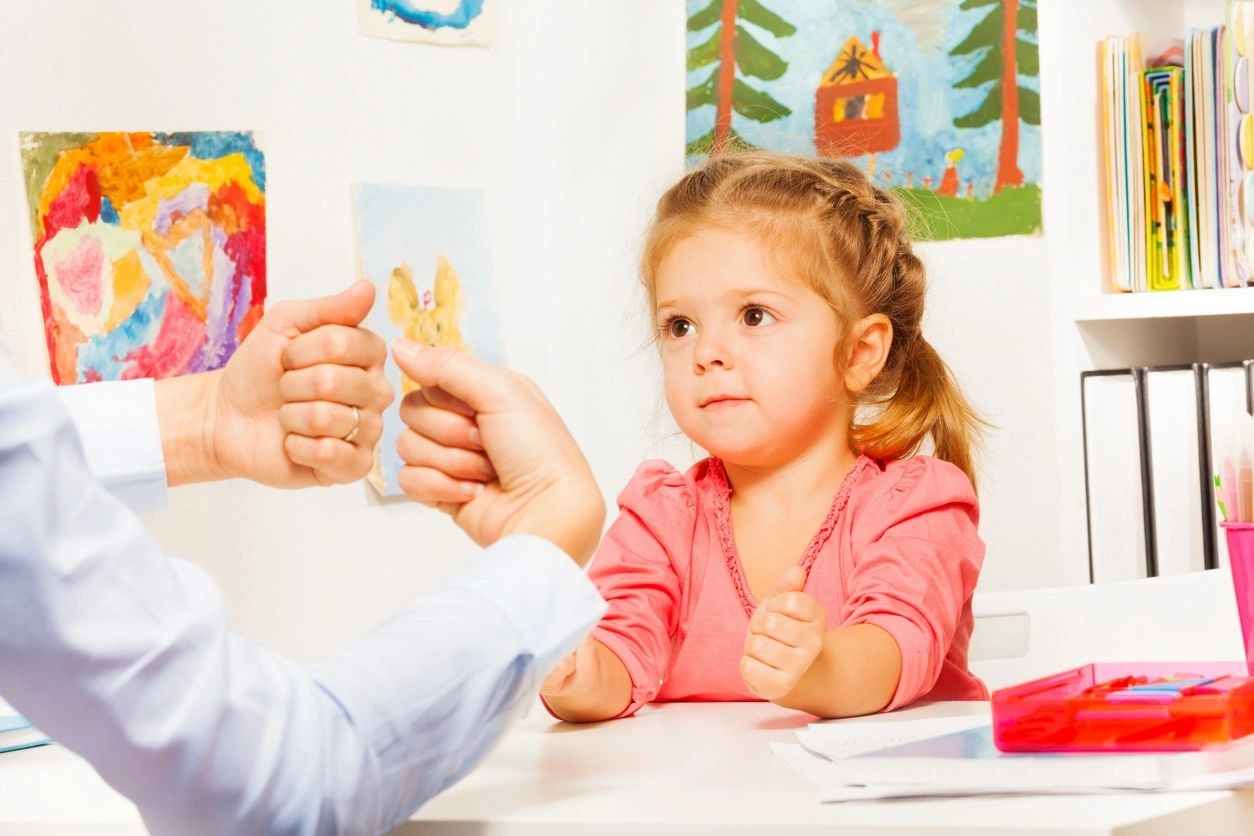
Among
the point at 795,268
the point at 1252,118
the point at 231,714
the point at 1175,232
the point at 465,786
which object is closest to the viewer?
the point at 231,714

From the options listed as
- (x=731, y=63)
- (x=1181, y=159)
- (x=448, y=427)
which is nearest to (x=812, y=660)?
(x=448, y=427)

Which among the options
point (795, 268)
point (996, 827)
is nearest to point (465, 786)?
point (996, 827)

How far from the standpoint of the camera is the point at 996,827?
0.55 m

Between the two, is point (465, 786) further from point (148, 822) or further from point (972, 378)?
point (972, 378)

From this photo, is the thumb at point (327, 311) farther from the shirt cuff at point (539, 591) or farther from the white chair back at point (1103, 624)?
the white chair back at point (1103, 624)

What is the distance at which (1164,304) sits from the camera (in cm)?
184

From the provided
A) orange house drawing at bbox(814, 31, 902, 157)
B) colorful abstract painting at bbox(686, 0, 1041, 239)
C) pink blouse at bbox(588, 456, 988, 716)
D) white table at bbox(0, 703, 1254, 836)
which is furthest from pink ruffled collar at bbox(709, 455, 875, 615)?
orange house drawing at bbox(814, 31, 902, 157)

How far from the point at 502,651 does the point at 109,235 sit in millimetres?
1065

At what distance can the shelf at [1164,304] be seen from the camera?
1773 millimetres

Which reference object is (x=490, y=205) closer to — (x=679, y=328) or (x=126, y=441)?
(x=679, y=328)

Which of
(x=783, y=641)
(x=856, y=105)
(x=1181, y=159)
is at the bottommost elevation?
(x=783, y=641)

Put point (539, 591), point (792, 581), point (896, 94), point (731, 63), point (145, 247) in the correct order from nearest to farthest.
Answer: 1. point (539, 591)
2. point (792, 581)
3. point (145, 247)
4. point (896, 94)
5. point (731, 63)

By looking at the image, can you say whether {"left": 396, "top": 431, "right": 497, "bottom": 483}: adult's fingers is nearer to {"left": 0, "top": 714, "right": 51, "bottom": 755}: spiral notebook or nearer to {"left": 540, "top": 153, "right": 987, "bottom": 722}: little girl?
{"left": 540, "top": 153, "right": 987, "bottom": 722}: little girl

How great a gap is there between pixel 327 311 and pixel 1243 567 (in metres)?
0.62
